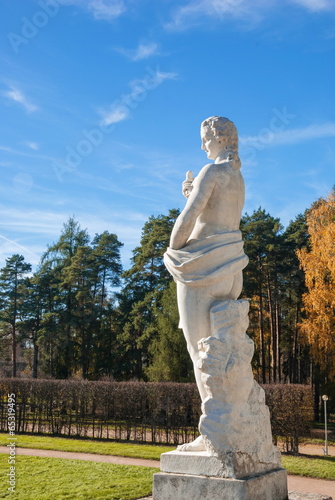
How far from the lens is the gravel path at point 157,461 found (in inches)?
406

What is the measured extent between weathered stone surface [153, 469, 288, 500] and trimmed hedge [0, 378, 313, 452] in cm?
1269

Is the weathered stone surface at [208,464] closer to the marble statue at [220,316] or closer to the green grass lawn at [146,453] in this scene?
the marble statue at [220,316]

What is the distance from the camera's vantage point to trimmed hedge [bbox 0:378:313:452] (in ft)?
57.8

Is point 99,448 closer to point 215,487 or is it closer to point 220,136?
point 215,487

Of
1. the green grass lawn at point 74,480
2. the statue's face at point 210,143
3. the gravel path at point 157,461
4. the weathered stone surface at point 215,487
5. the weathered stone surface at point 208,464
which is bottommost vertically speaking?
the gravel path at point 157,461

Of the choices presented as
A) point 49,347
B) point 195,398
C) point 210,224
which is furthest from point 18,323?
point 210,224

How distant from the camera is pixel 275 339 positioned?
3309 centimetres

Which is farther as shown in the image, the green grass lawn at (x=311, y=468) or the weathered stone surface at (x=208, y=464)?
the green grass lawn at (x=311, y=468)

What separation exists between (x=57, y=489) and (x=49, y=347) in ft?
96.8

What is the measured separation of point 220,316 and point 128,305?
3077 centimetres

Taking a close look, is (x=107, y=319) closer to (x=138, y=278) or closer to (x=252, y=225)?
(x=138, y=278)

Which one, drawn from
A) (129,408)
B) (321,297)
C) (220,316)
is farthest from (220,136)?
(321,297)

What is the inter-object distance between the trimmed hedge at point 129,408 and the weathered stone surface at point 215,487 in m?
12.7

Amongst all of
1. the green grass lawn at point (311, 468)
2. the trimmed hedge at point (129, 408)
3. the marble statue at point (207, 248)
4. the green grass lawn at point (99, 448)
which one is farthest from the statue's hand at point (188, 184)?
the trimmed hedge at point (129, 408)
